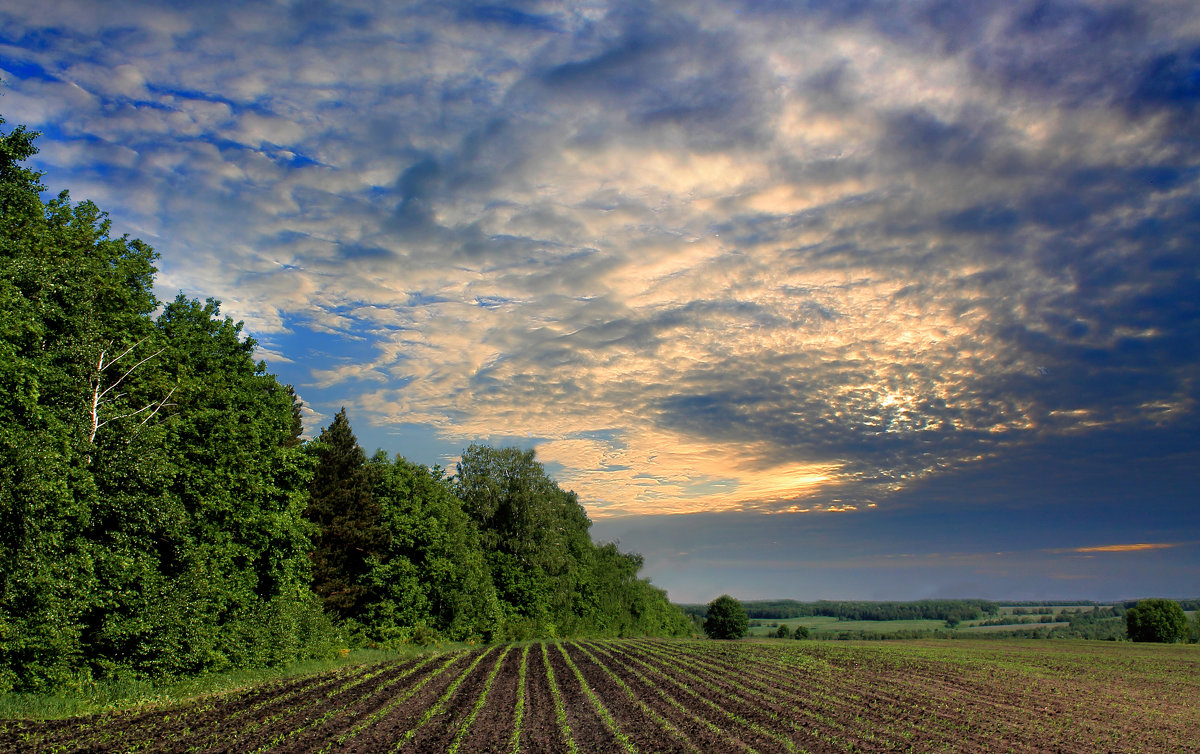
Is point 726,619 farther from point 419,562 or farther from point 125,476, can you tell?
point 125,476

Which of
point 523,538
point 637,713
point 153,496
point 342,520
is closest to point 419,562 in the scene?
point 342,520

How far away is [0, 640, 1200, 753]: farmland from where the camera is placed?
1777 centimetres

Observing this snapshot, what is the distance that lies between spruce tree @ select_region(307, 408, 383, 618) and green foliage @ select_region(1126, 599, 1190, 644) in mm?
120035

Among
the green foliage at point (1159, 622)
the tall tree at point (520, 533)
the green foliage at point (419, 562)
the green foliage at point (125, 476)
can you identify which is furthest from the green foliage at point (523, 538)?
the green foliage at point (1159, 622)

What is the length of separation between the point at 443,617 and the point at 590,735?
35.8 meters

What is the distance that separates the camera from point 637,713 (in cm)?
2333

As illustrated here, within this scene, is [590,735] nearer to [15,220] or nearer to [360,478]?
[15,220]

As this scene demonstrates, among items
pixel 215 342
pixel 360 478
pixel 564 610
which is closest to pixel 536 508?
pixel 564 610

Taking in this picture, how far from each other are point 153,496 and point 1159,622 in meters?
134

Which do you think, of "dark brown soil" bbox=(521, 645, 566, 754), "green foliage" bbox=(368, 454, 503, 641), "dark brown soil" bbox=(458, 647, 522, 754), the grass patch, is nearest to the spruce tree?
"green foliage" bbox=(368, 454, 503, 641)

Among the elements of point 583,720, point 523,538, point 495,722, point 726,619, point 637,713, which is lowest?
point 726,619

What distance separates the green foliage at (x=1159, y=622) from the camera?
10000 centimetres

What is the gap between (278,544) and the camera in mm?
33938

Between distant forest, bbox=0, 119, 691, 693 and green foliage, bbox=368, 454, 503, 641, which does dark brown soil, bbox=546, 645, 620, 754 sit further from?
green foliage, bbox=368, 454, 503, 641
